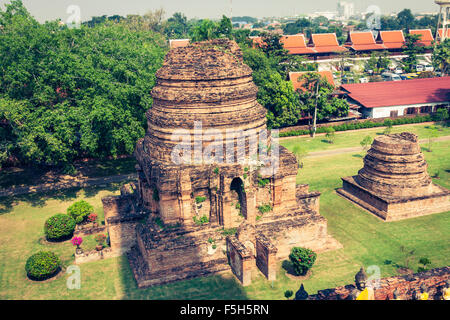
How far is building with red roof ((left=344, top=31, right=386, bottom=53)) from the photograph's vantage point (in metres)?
79.2

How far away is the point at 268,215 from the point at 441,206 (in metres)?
12.7

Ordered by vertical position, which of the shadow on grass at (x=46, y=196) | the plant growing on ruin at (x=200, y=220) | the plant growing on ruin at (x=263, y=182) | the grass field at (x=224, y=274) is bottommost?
the grass field at (x=224, y=274)

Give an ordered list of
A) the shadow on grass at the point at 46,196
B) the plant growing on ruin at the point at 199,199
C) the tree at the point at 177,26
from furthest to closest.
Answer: the tree at the point at 177,26 → the shadow on grass at the point at 46,196 → the plant growing on ruin at the point at 199,199

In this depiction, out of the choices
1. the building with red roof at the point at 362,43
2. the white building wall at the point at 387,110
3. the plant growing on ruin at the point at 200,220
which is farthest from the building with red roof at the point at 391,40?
the plant growing on ruin at the point at 200,220

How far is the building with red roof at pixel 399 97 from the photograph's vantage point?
159 feet

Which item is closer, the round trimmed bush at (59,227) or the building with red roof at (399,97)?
the round trimmed bush at (59,227)

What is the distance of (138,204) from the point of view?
23953 millimetres

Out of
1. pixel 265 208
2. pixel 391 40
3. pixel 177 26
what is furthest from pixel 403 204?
pixel 177 26

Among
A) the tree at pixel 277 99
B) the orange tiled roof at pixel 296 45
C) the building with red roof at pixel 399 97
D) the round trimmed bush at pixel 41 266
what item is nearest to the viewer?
the round trimmed bush at pixel 41 266

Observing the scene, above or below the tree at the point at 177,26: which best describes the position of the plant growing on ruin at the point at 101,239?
below

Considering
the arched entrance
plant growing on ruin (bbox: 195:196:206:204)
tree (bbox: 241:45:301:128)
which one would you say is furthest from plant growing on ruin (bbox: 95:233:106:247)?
tree (bbox: 241:45:301:128)

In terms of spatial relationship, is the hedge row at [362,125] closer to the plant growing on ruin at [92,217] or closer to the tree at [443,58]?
the tree at [443,58]

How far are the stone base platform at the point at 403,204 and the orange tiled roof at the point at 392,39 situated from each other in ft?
202

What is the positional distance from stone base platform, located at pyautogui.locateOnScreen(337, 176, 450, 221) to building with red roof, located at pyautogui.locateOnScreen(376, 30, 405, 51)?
6112 centimetres
